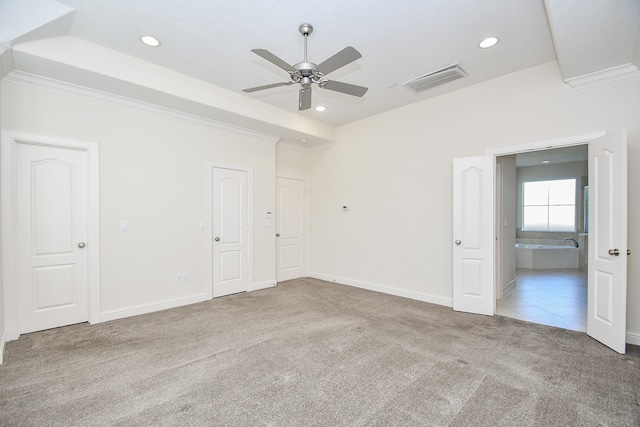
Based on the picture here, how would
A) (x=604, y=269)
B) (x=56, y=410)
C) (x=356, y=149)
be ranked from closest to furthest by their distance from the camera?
(x=56, y=410) → (x=604, y=269) → (x=356, y=149)

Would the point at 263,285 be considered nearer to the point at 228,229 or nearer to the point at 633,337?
the point at 228,229

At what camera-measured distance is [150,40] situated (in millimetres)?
3035

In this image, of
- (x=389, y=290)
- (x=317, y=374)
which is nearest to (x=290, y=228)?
(x=389, y=290)

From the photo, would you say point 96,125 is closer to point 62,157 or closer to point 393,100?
point 62,157

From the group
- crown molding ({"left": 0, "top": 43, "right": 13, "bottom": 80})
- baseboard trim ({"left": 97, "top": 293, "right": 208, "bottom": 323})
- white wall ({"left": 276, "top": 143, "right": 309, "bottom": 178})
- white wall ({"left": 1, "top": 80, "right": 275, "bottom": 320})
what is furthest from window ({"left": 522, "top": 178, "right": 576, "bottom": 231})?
crown molding ({"left": 0, "top": 43, "right": 13, "bottom": 80})

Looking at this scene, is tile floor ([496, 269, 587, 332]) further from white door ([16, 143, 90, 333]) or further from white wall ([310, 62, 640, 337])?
white door ([16, 143, 90, 333])

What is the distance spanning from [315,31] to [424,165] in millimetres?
2616

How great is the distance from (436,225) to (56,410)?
4.48 meters

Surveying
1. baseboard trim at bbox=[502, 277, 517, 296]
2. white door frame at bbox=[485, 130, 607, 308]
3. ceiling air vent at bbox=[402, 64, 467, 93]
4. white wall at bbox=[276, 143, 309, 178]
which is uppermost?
ceiling air vent at bbox=[402, 64, 467, 93]

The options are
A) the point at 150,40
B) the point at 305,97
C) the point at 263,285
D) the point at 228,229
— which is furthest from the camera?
the point at 263,285

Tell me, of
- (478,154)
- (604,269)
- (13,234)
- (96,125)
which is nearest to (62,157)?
(96,125)

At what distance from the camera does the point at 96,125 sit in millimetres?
3652

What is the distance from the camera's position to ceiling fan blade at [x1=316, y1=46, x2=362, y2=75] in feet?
7.53

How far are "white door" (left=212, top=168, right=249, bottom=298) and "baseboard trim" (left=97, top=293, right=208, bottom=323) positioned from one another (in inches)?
14.3
